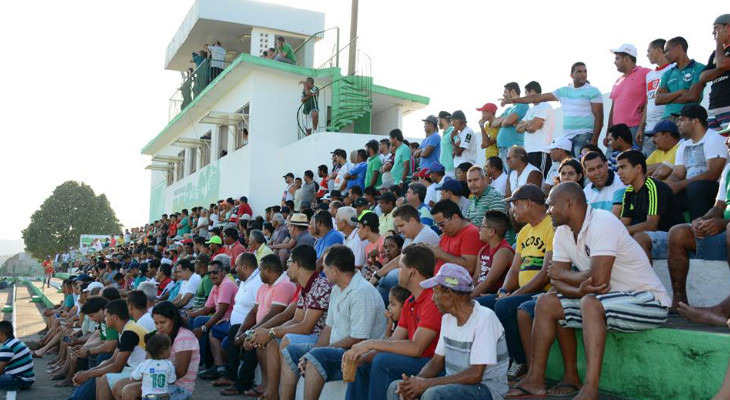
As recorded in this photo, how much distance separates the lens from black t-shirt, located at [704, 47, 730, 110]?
6.82m

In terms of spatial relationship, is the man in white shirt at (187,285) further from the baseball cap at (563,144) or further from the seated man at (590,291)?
the seated man at (590,291)

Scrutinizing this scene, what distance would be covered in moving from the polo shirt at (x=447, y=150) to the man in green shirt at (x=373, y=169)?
1.87 metres

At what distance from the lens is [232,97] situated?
21766 millimetres

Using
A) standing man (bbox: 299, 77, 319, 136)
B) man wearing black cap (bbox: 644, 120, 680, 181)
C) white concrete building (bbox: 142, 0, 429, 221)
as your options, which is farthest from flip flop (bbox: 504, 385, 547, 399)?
standing man (bbox: 299, 77, 319, 136)

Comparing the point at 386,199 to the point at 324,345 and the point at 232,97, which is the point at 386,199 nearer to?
the point at 324,345

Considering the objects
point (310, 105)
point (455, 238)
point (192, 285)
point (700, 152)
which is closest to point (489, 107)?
point (455, 238)

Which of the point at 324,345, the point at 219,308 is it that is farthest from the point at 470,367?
the point at 219,308

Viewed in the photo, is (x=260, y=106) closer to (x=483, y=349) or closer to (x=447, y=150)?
(x=447, y=150)

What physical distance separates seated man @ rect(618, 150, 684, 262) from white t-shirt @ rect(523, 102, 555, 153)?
10.5 feet

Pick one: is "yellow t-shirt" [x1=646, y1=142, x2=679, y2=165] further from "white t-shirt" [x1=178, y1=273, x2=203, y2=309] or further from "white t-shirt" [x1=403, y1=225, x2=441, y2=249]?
"white t-shirt" [x1=178, y1=273, x2=203, y2=309]

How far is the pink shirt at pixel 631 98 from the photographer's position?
26.8 feet

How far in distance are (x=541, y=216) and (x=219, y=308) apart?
5050 mm

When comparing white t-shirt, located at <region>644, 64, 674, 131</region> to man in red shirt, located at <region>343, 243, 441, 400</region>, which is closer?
man in red shirt, located at <region>343, 243, 441, 400</region>

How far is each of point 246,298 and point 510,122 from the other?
426 centimetres
